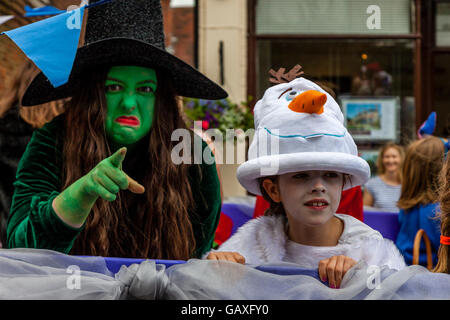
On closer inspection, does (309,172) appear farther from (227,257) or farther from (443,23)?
(443,23)

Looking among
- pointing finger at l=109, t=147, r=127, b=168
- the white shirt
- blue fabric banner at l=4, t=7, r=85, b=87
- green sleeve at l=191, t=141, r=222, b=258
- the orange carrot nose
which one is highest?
blue fabric banner at l=4, t=7, r=85, b=87

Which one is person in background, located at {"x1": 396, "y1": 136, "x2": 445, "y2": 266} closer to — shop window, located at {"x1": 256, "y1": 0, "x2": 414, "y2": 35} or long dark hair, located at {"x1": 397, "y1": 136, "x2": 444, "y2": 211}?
long dark hair, located at {"x1": 397, "y1": 136, "x2": 444, "y2": 211}

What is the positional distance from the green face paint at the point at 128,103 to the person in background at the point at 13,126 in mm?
669

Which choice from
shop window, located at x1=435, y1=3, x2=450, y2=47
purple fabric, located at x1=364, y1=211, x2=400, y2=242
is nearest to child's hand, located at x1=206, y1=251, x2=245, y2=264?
purple fabric, located at x1=364, y1=211, x2=400, y2=242

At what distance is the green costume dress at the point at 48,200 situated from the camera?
135cm

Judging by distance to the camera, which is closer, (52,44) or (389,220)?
(52,44)

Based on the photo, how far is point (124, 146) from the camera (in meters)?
1.54

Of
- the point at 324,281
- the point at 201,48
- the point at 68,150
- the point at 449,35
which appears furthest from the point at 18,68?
the point at 449,35

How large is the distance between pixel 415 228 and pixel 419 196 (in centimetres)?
19

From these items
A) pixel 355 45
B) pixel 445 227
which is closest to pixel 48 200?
pixel 445 227

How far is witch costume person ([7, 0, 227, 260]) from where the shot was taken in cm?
150

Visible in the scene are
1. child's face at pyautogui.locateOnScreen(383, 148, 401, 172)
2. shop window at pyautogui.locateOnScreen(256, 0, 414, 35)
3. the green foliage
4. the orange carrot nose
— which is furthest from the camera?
shop window at pyautogui.locateOnScreen(256, 0, 414, 35)

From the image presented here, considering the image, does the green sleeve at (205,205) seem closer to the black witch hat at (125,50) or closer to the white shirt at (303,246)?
the white shirt at (303,246)

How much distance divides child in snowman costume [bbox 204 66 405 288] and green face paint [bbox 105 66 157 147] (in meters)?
0.32
